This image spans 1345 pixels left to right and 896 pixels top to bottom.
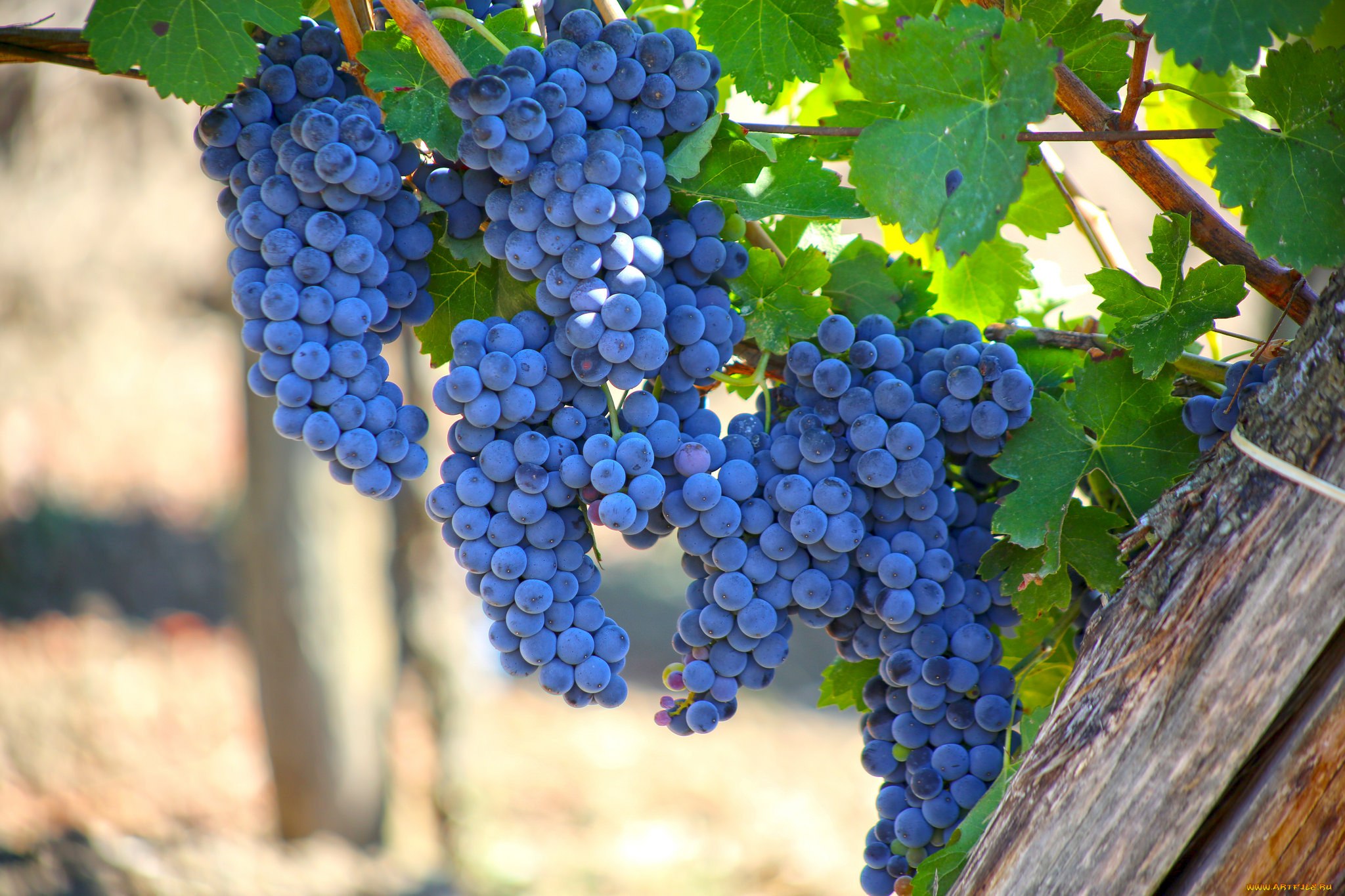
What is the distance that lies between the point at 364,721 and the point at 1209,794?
11.4ft

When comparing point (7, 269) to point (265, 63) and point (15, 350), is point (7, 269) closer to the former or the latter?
point (15, 350)

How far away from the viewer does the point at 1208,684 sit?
0.70 m

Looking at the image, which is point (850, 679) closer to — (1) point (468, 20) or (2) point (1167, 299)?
(2) point (1167, 299)

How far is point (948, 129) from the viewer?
76cm

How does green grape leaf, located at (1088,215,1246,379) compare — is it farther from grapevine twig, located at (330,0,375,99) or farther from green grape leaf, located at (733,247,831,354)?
grapevine twig, located at (330,0,375,99)

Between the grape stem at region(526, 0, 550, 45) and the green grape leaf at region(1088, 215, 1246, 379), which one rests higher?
the grape stem at region(526, 0, 550, 45)

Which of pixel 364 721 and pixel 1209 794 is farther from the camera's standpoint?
pixel 364 721

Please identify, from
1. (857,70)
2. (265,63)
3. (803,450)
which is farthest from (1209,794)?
(265,63)

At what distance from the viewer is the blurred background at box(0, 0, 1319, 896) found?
140 inches

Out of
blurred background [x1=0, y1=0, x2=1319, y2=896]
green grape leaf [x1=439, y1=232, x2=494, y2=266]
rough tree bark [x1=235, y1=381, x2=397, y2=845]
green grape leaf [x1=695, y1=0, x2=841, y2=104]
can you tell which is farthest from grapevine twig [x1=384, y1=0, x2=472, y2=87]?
rough tree bark [x1=235, y1=381, x2=397, y2=845]

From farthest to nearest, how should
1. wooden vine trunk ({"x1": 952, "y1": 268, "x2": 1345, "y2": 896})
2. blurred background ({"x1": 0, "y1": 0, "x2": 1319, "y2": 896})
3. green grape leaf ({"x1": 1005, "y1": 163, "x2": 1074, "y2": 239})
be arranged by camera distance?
blurred background ({"x1": 0, "y1": 0, "x2": 1319, "y2": 896}) < green grape leaf ({"x1": 1005, "y1": 163, "x2": 1074, "y2": 239}) < wooden vine trunk ({"x1": 952, "y1": 268, "x2": 1345, "y2": 896})

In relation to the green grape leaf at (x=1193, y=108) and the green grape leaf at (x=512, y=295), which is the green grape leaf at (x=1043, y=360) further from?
the green grape leaf at (x=512, y=295)

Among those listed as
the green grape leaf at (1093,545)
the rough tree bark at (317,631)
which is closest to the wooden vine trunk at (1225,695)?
the green grape leaf at (1093,545)

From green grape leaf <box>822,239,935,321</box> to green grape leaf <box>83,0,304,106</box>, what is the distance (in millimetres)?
512
